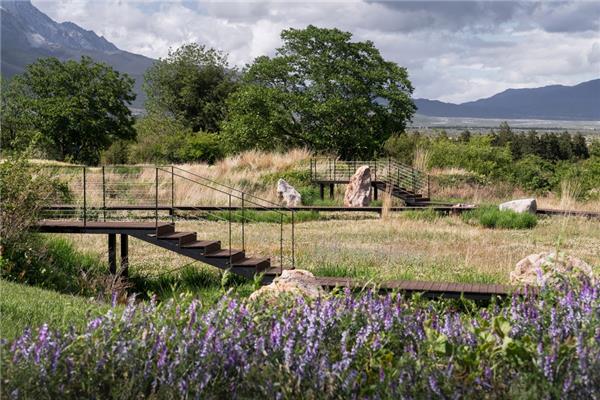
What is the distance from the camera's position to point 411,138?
31.9 metres

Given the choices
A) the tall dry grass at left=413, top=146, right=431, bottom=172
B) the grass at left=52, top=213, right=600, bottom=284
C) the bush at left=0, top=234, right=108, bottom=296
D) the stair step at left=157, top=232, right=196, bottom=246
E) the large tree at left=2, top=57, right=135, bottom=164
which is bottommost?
the grass at left=52, top=213, right=600, bottom=284

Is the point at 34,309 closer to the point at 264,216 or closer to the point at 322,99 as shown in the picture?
the point at 264,216

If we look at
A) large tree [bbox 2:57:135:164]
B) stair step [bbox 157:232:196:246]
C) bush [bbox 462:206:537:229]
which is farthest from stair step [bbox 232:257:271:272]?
large tree [bbox 2:57:135:164]

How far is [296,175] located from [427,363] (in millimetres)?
18513

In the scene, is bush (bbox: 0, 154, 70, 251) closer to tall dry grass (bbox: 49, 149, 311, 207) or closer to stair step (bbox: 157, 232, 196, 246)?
stair step (bbox: 157, 232, 196, 246)

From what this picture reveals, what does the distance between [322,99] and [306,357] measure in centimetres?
3247

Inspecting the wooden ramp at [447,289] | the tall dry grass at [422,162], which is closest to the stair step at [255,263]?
the wooden ramp at [447,289]

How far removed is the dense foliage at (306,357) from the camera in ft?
10.3

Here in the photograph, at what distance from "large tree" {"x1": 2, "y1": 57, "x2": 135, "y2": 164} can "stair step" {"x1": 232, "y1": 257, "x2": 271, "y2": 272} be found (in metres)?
34.7

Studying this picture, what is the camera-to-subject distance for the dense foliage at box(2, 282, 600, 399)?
314 centimetres

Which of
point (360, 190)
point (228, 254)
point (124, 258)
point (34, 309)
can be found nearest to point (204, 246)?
point (228, 254)

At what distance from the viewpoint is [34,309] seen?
559cm

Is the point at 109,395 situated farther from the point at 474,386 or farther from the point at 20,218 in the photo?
the point at 20,218

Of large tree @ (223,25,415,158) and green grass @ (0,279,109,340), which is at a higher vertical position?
large tree @ (223,25,415,158)
